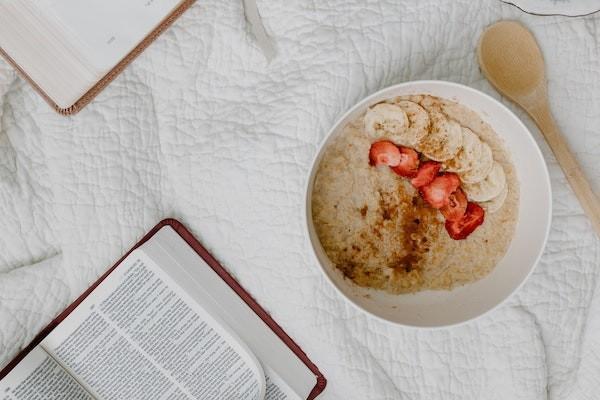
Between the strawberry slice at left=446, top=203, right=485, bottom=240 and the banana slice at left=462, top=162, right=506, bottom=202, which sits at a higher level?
the banana slice at left=462, top=162, right=506, bottom=202

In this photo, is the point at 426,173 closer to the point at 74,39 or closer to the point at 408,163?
the point at 408,163

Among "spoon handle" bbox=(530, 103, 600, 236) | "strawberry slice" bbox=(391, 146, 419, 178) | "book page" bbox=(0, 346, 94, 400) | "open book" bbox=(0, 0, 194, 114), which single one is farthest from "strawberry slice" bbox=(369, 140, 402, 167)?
"book page" bbox=(0, 346, 94, 400)

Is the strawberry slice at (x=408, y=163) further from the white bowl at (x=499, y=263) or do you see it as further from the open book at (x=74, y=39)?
the open book at (x=74, y=39)

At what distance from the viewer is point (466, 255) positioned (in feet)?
2.61

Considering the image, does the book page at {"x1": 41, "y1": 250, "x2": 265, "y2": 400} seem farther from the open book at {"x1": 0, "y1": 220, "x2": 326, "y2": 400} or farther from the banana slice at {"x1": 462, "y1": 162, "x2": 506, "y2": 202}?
the banana slice at {"x1": 462, "y1": 162, "x2": 506, "y2": 202}

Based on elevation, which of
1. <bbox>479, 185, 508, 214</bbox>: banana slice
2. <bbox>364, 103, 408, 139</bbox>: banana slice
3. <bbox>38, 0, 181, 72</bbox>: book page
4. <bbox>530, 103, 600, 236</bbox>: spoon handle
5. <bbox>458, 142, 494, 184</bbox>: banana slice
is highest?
<bbox>38, 0, 181, 72</bbox>: book page

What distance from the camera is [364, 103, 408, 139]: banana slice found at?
75cm

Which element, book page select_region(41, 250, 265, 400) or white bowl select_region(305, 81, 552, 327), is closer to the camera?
white bowl select_region(305, 81, 552, 327)

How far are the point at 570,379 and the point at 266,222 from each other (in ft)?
1.59

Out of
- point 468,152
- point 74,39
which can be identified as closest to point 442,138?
point 468,152

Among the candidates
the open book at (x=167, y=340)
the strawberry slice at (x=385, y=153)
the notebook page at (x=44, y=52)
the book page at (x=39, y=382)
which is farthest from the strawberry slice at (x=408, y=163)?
the book page at (x=39, y=382)

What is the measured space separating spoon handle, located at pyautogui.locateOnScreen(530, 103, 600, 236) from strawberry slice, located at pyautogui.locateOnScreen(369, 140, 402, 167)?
208 mm

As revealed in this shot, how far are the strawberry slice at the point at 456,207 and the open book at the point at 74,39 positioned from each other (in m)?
0.42

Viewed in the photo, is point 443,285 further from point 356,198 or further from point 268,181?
point 268,181
